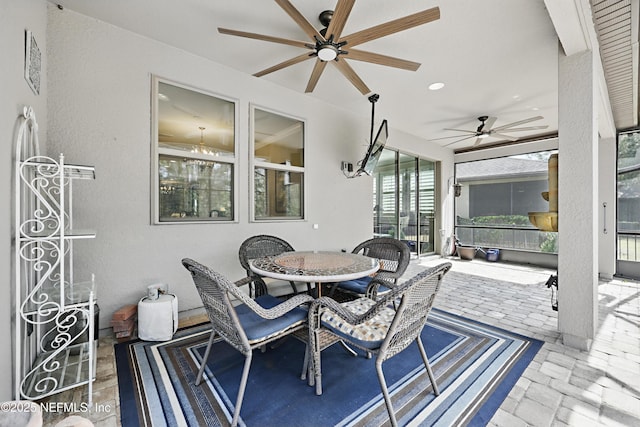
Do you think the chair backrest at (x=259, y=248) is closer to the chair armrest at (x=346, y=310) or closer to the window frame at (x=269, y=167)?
the window frame at (x=269, y=167)

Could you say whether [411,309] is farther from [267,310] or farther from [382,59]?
[382,59]

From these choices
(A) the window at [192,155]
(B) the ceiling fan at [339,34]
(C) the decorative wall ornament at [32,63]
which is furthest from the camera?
(A) the window at [192,155]

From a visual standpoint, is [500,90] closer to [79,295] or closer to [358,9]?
[358,9]

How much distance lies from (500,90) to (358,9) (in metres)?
2.91

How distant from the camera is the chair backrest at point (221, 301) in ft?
5.07

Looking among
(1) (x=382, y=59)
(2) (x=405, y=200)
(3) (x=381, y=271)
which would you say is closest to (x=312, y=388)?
(3) (x=381, y=271)

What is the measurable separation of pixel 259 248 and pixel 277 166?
1477mm

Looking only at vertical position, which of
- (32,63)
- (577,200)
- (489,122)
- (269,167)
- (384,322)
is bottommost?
(384,322)

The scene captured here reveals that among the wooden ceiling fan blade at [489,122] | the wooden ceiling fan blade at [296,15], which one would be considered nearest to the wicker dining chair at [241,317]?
the wooden ceiling fan blade at [296,15]

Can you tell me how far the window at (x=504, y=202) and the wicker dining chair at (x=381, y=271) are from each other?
5.57 meters

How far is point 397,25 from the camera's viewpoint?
6.96 ft

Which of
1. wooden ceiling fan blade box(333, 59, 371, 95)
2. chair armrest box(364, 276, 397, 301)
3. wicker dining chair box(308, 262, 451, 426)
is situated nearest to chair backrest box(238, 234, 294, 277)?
chair armrest box(364, 276, 397, 301)

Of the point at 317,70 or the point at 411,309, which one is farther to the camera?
the point at 317,70

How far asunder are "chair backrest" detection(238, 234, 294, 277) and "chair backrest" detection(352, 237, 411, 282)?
39.8 inches
